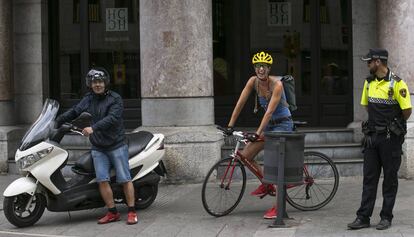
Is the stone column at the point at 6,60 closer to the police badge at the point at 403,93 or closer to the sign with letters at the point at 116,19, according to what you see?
the sign with letters at the point at 116,19

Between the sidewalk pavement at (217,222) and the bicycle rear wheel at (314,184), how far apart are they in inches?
4.8

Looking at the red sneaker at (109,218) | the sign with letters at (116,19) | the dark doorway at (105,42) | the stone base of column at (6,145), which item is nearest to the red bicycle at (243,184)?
the red sneaker at (109,218)

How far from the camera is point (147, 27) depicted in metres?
10.4

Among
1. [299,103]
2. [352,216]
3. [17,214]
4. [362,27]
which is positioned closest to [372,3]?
[362,27]

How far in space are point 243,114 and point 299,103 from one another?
1.09 metres

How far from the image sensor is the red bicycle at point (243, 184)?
7641mm

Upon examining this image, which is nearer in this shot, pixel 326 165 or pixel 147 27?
pixel 326 165

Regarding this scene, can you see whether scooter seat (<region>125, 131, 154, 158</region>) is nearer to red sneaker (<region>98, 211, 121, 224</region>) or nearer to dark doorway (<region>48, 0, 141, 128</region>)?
red sneaker (<region>98, 211, 121, 224</region>)

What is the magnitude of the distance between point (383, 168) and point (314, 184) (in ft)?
4.11

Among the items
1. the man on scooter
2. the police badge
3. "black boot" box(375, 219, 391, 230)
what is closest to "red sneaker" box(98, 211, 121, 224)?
the man on scooter

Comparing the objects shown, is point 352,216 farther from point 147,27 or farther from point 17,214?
point 147,27

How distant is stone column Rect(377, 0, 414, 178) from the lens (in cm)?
1014

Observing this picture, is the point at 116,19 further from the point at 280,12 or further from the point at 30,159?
the point at 30,159

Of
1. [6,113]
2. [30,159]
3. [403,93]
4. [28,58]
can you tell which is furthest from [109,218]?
[28,58]
